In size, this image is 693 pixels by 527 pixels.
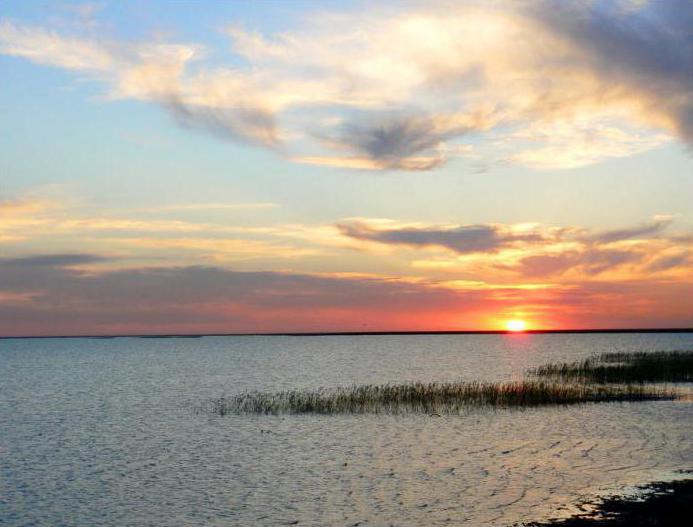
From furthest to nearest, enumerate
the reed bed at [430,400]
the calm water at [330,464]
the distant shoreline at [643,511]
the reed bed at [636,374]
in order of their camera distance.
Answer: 1. the reed bed at [636,374]
2. the reed bed at [430,400]
3. the calm water at [330,464]
4. the distant shoreline at [643,511]

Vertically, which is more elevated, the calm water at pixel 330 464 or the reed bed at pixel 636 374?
the reed bed at pixel 636 374

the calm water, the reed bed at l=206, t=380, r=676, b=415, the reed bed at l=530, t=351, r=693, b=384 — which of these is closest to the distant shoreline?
the calm water

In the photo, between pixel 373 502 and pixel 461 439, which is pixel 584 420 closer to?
pixel 461 439

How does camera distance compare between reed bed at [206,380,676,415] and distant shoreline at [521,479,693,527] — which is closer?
distant shoreline at [521,479,693,527]

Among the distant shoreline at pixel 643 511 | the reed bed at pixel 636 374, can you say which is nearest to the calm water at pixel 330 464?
the distant shoreline at pixel 643 511

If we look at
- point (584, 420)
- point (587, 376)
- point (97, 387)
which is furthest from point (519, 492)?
point (97, 387)

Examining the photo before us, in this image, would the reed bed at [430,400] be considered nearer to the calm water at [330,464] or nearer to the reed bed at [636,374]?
the calm water at [330,464]

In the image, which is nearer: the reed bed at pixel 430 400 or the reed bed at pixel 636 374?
the reed bed at pixel 430 400

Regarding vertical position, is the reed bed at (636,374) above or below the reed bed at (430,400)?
above

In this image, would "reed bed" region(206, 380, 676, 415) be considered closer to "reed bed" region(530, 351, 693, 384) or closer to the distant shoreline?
"reed bed" region(530, 351, 693, 384)

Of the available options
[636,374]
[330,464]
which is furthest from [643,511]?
[636,374]

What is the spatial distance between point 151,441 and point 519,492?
74.5ft

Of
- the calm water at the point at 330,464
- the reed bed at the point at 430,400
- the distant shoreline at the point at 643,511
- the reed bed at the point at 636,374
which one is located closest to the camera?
the distant shoreline at the point at 643,511

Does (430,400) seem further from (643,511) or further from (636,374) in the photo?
(643,511)
